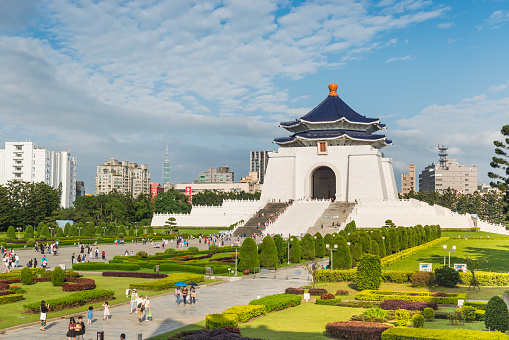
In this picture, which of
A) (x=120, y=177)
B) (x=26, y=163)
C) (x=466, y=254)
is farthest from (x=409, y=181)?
(x=466, y=254)

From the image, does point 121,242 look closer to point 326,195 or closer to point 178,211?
point 178,211

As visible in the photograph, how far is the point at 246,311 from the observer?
49.9ft

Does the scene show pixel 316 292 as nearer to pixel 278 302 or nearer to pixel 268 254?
pixel 278 302

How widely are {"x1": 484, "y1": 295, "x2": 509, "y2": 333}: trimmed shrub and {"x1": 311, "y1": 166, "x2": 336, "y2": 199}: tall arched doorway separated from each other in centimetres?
6333

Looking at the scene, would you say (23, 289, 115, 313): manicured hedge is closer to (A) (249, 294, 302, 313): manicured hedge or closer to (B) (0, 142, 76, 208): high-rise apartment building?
(A) (249, 294, 302, 313): manicured hedge

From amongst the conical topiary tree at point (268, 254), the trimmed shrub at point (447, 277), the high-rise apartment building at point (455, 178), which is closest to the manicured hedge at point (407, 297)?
the trimmed shrub at point (447, 277)

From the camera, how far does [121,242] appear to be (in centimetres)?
4831

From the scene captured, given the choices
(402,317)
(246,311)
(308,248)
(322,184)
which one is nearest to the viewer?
(402,317)

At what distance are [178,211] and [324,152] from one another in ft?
83.5

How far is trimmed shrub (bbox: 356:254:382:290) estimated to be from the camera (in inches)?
814

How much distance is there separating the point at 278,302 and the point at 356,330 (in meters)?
4.76

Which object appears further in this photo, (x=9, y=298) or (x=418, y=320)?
(x=9, y=298)

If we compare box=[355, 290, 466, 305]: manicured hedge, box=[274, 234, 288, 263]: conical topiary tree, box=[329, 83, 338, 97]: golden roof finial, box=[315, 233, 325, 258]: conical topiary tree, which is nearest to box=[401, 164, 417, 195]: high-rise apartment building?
box=[329, 83, 338, 97]: golden roof finial

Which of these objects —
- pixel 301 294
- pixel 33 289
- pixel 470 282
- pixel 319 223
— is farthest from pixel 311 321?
pixel 319 223
